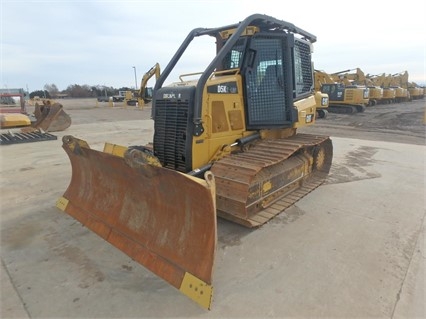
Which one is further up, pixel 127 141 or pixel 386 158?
pixel 127 141

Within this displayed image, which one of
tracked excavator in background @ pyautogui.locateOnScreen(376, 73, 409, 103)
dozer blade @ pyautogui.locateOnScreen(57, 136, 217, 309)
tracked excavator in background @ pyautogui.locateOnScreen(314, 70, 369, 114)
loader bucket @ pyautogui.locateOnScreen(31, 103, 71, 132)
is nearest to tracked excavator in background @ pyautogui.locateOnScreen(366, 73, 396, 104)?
tracked excavator in background @ pyautogui.locateOnScreen(376, 73, 409, 103)

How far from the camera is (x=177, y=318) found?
2.44m

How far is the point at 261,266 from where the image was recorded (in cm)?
313

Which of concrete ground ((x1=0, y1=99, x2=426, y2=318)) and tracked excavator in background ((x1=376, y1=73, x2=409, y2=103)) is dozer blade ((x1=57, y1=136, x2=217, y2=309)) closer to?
concrete ground ((x1=0, y1=99, x2=426, y2=318))

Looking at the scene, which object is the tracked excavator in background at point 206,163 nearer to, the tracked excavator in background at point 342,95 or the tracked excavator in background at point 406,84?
the tracked excavator in background at point 342,95

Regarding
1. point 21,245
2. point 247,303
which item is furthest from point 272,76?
point 21,245

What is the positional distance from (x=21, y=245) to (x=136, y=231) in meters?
1.38

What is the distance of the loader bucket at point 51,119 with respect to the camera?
13.4 meters

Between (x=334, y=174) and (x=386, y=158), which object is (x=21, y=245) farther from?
(x=386, y=158)

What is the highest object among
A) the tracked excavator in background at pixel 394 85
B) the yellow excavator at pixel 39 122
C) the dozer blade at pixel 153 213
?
the tracked excavator in background at pixel 394 85

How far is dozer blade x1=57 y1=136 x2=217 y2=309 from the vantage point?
273 cm

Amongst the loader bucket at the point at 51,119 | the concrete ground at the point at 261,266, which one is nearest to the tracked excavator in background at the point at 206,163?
the concrete ground at the point at 261,266

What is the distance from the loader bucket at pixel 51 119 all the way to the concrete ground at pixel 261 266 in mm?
9062

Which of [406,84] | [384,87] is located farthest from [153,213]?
[406,84]
